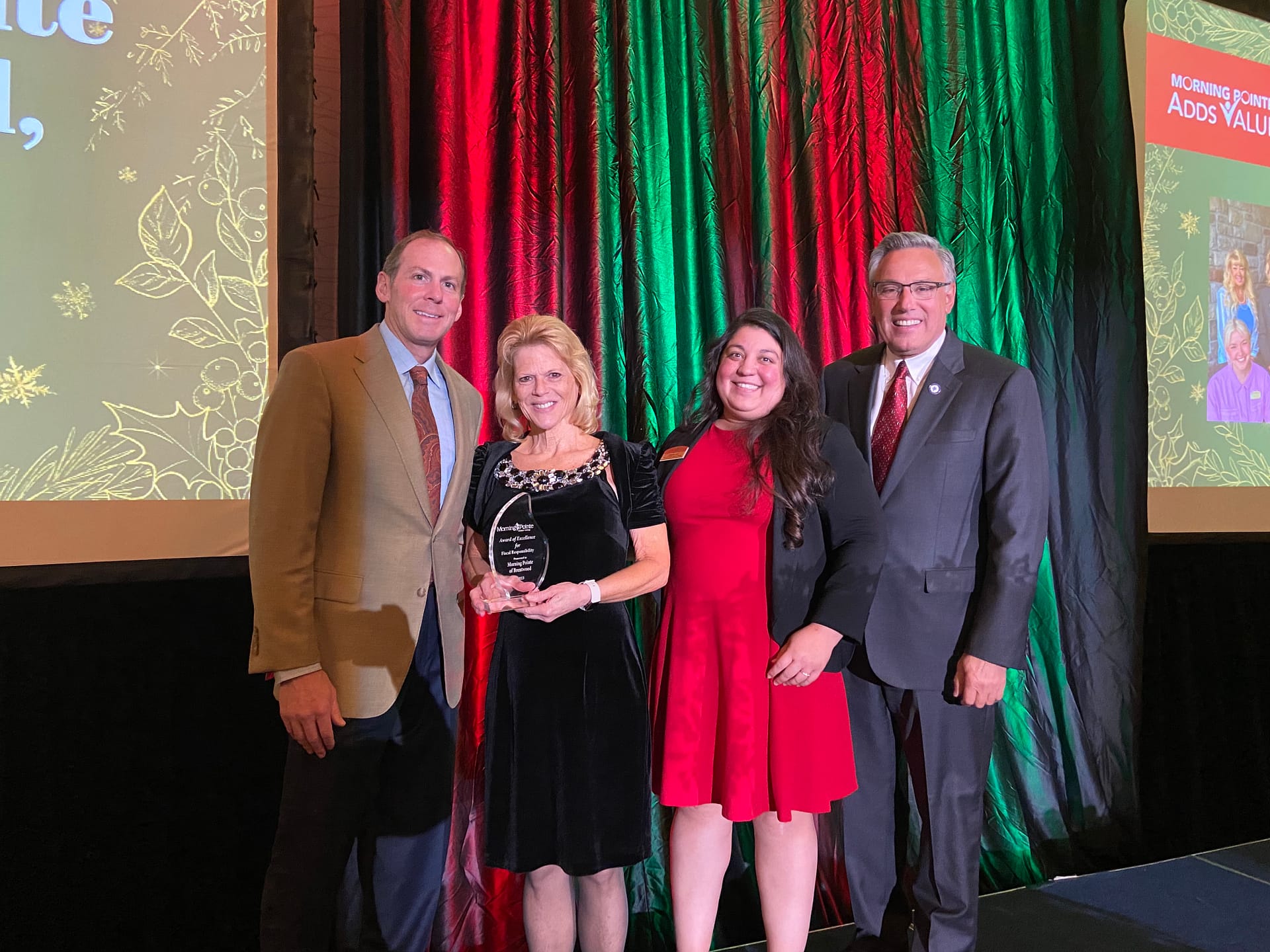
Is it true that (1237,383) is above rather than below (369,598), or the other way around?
above

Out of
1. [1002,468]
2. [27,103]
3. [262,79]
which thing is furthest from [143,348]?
[1002,468]

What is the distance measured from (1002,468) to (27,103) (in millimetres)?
2162

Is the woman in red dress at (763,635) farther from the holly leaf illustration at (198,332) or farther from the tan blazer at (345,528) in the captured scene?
the holly leaf illustration at (198,332)

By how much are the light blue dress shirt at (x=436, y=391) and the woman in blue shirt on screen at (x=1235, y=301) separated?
2.95 meters

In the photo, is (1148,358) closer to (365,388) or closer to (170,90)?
(365,388)

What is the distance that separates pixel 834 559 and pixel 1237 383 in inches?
96.7

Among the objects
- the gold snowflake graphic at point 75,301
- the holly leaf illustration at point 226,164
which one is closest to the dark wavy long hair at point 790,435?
the holly leaf illustration at point 226,164

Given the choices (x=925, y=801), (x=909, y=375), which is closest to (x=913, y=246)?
(x=909, y=375)

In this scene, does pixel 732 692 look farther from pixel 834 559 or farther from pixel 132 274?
pixel 132 274

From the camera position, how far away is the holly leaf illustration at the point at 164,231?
1964mm

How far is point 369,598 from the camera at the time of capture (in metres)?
1.68

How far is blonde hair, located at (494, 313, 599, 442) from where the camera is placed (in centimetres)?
172

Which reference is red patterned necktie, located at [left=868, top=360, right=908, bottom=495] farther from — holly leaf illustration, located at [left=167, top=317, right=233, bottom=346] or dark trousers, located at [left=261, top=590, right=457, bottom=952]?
holly leaf illustration, located at [left=167, top=317, right=233, bottom=346]

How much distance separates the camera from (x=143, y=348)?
6.42 feet
